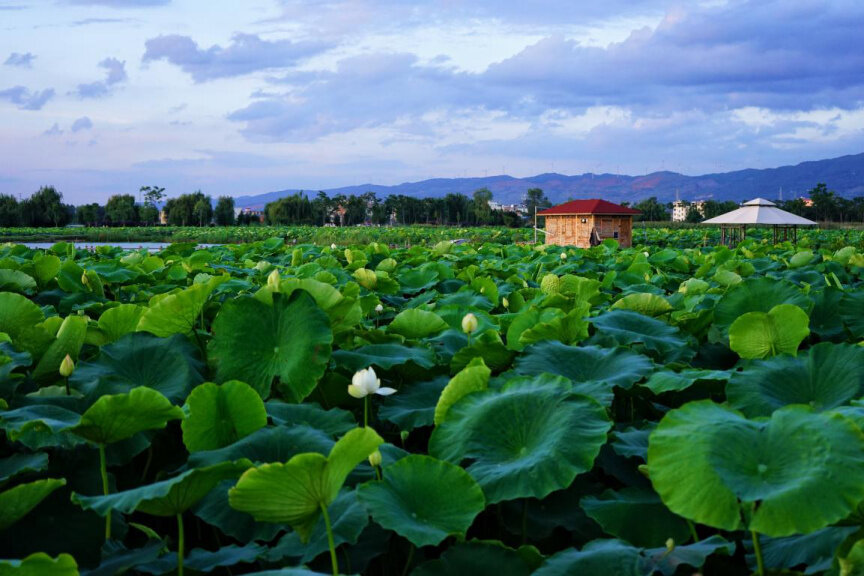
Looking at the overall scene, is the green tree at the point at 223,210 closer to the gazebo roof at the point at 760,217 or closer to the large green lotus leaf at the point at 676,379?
the gazebo roof at the point at 760,217

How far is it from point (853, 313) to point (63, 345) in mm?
2338

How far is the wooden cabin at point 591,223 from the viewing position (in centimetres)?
2572

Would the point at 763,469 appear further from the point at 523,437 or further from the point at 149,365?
the point at 149,365

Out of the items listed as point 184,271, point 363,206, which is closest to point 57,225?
point 363,206

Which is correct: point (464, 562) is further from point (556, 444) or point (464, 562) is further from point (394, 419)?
point (394, 419)

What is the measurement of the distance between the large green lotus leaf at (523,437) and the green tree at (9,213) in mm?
88677

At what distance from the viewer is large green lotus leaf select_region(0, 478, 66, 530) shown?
91 cm

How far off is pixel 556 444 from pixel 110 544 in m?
0.70

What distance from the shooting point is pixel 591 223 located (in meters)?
25.9

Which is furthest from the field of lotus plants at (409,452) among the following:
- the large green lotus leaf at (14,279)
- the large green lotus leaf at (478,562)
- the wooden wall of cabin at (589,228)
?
the wooden wall of cabin at (589,228)

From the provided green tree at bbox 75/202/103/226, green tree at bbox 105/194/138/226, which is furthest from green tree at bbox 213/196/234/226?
green tree at bbox 75/202/103/226

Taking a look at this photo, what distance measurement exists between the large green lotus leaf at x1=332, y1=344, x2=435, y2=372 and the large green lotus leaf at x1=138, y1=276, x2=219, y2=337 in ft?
1.17

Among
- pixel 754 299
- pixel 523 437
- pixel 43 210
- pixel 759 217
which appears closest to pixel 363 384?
pixel 523 437

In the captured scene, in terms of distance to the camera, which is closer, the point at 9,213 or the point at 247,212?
the point at 9,213
